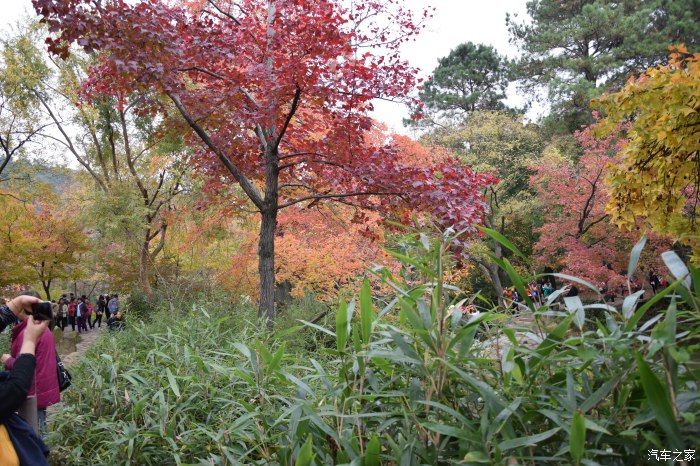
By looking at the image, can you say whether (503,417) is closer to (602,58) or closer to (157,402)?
(157,402)

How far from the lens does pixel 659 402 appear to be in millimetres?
868

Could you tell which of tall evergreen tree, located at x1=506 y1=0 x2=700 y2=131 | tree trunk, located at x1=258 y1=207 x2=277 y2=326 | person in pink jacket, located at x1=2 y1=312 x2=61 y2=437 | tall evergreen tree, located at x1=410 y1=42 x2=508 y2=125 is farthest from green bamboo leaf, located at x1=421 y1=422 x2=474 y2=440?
tall evergreen tree, located at x1=410 y1=42 x2=508 y2=125

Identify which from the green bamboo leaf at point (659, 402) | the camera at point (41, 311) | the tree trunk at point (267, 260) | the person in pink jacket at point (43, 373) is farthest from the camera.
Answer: the tree trunk at point (267, 260)

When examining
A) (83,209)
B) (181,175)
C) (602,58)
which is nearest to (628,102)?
(181,175)

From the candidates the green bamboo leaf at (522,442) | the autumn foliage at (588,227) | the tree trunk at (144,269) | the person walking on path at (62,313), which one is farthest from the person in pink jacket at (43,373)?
the person walking on path at (62,313)

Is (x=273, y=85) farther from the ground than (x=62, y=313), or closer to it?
farther from the ground

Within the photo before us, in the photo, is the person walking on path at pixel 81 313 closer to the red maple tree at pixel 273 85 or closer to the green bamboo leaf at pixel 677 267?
the red maple tree at pixel 273 85

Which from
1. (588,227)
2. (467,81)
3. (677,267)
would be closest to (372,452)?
(677,267)

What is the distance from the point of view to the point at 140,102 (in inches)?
243

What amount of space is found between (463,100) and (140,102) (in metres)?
22.5

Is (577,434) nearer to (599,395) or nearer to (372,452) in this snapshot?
(599,395)

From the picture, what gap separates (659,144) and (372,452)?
3218 millimetres

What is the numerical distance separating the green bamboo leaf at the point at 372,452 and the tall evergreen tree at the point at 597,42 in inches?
708

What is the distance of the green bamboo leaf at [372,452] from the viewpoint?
3.74 feet
